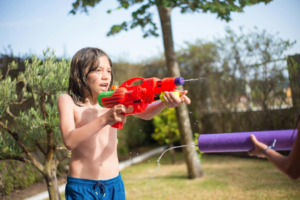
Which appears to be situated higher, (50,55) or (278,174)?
(50,55)

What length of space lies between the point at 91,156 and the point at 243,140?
1103mm

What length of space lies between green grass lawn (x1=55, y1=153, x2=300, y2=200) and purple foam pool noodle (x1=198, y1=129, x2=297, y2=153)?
2.24 metres

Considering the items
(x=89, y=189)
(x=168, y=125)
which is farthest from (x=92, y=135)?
(x=168, y=125)

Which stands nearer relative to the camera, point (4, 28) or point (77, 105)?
point (77, 105)

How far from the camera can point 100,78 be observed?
1.94m

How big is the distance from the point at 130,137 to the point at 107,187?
730 cm

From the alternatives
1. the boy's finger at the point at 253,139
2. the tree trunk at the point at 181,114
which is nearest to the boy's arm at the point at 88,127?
the boy's finger at the point at 253,139

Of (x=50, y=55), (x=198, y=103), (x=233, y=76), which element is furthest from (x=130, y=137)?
(x=50, y=55)

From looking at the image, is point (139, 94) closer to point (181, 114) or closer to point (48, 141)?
point (48, 141)

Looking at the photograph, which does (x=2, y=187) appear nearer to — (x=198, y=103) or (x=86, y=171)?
(x=86, y=171)

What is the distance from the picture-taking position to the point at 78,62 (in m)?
1.96

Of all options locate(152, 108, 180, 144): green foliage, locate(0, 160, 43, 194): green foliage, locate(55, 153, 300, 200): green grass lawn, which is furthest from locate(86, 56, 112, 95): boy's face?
Result: locate(152, 108, 180, 144): green foliage

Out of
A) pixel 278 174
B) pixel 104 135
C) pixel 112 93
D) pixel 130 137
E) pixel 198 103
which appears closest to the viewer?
pixel 112 93

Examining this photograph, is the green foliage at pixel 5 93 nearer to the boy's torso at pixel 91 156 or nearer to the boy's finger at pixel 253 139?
the boy's torso at pixel 91 156
